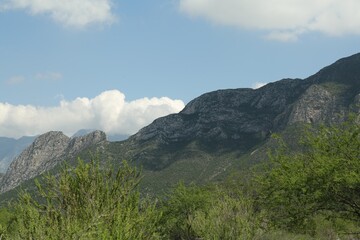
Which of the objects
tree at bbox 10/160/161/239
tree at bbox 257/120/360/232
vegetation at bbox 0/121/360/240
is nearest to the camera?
vegetation at bbox 0/121/360/240

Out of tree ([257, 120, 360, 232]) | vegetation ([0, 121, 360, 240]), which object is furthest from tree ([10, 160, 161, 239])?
tree ([257, 120, 360, 232])

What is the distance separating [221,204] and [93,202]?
54.7ft

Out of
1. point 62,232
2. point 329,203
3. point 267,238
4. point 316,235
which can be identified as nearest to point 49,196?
point 62,232

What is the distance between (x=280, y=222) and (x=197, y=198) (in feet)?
112

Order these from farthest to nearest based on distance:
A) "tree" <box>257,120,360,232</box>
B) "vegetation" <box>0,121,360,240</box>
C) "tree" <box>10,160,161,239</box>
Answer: "tree" <box>257,120,360,232</box> < "tree" <box>10,160,161,239</box> < "vegetation" <box>0,121,360,240</box>

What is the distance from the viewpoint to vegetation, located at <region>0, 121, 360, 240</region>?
1169 centimetres

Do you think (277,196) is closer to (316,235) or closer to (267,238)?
(267,238)

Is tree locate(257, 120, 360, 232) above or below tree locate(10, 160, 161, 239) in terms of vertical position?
below

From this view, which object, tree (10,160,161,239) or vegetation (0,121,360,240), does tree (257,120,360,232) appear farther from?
tree (10,160,161,239)

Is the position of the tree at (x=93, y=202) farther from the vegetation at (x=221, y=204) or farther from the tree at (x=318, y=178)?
the tree at (x=318, y=178)

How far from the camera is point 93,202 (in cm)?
1272

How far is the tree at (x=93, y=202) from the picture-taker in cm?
1203

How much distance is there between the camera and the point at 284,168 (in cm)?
2106

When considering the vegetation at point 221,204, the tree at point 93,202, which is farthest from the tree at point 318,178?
the tree at point 93,202
